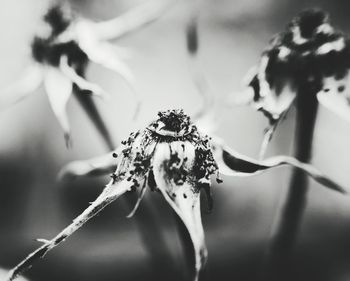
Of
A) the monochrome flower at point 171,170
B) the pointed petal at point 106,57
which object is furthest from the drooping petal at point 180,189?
the pointed petal at point 106,57

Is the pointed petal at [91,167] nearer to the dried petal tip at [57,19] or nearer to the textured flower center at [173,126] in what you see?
the textured flower center at [173,126]

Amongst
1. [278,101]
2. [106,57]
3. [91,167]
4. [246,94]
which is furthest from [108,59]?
[278,101]

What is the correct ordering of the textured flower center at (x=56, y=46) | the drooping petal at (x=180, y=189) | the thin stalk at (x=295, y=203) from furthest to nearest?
the textured flower center at (x=56, y=46) → the thin stalk at (x=295, y=203) → the drooping petal at (x=180, y=189)

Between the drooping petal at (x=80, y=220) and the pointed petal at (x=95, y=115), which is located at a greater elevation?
the pointed petal at (x=95, y=115)

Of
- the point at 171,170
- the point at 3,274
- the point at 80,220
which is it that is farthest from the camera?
the point at 3,274

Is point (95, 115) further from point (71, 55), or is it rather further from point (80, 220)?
point (80, 220)

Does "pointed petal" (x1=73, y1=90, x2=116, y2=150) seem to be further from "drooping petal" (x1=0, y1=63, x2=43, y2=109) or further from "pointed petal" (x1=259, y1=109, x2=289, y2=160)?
"pointed petal" (x1=259, y1=109, x2=289, y2=160)

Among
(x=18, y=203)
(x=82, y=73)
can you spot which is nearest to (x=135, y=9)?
(x=82, y=73)
